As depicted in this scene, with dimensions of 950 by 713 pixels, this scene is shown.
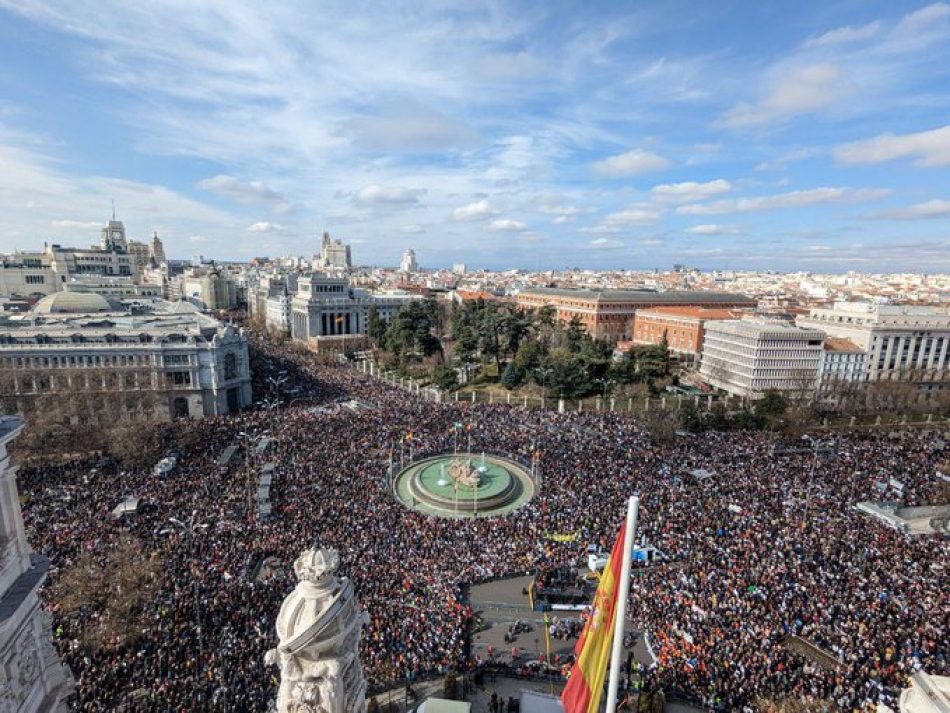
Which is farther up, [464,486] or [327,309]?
[327,309]

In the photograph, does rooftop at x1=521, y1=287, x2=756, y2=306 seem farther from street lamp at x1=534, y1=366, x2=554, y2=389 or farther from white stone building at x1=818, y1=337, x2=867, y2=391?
street lamp at x1=534, y1=366, x2=554, y2=389

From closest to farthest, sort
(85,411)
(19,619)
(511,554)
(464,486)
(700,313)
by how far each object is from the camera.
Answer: (19,619) < (511,554) < (464,486) < (85,411) < (700,313)

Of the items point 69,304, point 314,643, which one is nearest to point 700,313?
point 314,643

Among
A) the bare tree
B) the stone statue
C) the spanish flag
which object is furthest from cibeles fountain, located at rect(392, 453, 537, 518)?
the spanish flag

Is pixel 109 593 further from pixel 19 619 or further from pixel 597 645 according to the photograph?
pixel 597 645

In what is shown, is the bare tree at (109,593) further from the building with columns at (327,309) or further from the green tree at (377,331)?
the building with columns at (327,309)

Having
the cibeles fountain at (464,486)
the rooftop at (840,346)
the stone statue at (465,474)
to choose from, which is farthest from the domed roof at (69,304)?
the rooftop at (840,346)

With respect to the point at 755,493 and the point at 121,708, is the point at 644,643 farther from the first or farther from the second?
the point at 121,708
